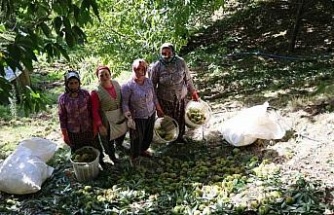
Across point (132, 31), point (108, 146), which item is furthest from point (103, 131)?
point (132, 31)

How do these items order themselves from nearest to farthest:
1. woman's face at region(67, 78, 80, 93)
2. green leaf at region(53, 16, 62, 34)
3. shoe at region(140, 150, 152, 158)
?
green leaf at region(53, 16, 62, 34) → woman's face at region(67, 78, 80, 93) → shoe at region(140, 150, 152, 158)

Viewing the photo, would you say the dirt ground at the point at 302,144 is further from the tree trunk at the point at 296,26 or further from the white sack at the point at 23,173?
the tree trunk at the point at 296,26

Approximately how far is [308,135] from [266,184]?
43.2 inches

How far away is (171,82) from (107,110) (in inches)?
29.9

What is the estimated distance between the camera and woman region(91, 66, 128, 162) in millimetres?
4880

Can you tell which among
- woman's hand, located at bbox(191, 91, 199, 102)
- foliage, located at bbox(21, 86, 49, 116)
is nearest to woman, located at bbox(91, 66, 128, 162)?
woman's hand, located at bbox(191, 91, 199, 102)

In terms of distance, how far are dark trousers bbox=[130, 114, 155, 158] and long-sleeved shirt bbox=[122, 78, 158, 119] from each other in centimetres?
10

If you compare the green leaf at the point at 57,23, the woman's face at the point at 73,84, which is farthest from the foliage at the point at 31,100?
the woman's face at the point at 73,84

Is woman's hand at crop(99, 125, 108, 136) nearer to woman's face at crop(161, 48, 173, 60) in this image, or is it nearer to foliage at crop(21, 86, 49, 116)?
woman's face at crop(161, 48, 173, 60)

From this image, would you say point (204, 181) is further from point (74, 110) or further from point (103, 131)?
point (74, 110)

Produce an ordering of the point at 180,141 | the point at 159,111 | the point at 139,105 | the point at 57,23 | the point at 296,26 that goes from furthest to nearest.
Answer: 1. the point at 296,26
2. the point at 180,141
3. the point at 159,111
4. the point at 139,105
5. the point at 57,23

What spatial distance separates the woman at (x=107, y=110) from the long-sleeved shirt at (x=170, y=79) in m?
0.47

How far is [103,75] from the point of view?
486 cm

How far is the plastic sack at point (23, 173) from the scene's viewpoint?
4797 mm
